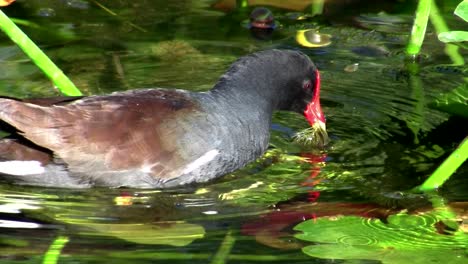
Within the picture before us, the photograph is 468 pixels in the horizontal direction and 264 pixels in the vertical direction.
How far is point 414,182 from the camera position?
15.1 feet

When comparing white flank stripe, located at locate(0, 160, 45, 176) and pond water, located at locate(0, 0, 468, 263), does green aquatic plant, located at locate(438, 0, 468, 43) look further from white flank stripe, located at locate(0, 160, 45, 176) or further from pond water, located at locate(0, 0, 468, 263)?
white flank stripe, located at locate(0, 160, 45, 176)

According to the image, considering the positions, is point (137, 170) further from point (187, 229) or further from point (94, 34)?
point (94, 34)

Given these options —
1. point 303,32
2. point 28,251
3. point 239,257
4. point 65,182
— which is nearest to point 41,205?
point 65,182

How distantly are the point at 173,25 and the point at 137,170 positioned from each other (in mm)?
2246

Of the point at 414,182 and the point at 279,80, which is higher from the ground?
the point at 279,80

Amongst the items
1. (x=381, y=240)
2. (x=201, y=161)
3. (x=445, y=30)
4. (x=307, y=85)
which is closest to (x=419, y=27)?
(x=445, y=30)

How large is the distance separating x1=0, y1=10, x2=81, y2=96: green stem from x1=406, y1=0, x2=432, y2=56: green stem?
1.76 meters

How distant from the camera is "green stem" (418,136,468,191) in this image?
3.96 m

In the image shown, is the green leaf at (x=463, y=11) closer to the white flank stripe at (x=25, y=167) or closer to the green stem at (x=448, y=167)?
Answer: the green stem at (x=448, y=167)

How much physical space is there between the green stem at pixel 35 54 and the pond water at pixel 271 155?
481mm

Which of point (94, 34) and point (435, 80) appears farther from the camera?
point (94, 34)

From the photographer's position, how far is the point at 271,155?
4.99 meters

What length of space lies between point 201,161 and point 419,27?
5.12ft

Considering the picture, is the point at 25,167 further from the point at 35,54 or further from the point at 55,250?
the point at 55,250
